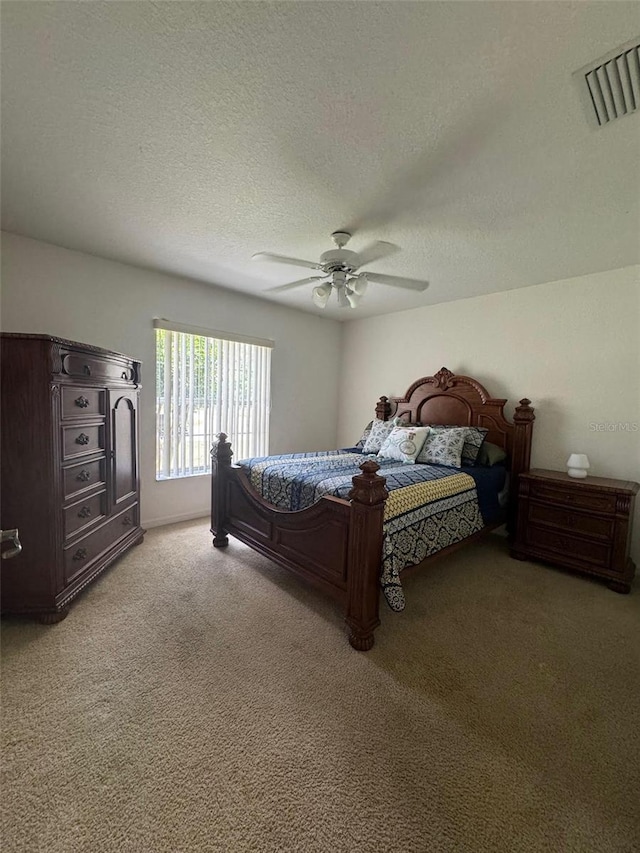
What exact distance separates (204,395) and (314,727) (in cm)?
288

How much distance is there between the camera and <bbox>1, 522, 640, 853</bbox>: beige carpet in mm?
1021

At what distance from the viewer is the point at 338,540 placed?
1923 mm

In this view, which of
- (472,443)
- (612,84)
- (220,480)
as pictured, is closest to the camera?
(612,84)

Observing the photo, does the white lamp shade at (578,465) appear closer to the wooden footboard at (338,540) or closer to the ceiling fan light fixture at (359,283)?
the wooden footboard at (338,540)

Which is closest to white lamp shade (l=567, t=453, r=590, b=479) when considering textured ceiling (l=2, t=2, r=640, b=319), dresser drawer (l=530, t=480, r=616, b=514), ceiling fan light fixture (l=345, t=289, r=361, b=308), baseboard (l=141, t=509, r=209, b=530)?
dresser drawer (l=530, t=480, r=616, b=514)

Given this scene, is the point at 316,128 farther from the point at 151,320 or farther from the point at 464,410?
the point at 464,410

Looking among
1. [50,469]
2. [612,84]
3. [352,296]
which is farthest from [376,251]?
[50,469]

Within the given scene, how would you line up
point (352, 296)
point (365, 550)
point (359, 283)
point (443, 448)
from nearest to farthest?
point (365, 550) < point (359, 283) < point (352, 296) < point (443, 448)

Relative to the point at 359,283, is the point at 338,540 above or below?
below

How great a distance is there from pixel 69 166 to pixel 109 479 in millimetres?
1846

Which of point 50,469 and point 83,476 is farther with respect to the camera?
point 83,476

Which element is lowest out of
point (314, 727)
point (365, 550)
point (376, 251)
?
point (314, 727)

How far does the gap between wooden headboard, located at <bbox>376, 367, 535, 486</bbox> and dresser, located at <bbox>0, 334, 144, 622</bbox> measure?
3.03 metres

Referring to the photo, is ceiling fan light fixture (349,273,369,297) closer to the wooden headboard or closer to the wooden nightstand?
the wooden headboard
